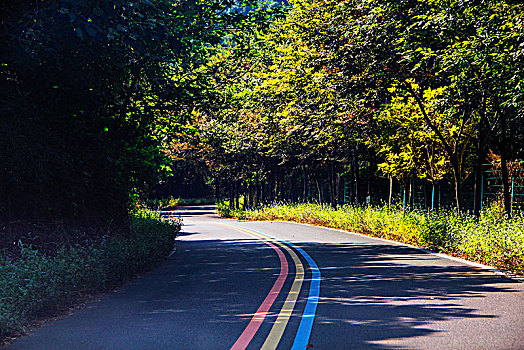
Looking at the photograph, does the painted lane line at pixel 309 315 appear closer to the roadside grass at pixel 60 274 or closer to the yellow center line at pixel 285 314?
the yellow center line at pixel 285 314

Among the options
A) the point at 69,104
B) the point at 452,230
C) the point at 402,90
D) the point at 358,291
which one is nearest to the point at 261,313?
the point at 358,291

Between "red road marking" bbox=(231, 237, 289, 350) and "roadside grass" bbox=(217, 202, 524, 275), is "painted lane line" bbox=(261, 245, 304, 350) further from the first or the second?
"roadside grass" bbox=(217, 202, 524, 275)

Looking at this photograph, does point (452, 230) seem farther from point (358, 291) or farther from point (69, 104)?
point (69, 104)

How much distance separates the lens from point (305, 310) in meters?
7.55

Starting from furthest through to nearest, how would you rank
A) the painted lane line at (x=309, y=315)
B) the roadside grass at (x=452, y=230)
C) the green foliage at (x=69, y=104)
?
the roadside grass at (x=452, y=230) → the green foliage at (x=69, y=104) → the painted lane line at (x=309, y=315)

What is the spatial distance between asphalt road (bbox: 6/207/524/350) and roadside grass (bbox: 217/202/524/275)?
0.69 metres

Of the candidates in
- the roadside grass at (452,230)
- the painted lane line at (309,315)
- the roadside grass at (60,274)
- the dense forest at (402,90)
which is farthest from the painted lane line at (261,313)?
the dense forest at (402,90)

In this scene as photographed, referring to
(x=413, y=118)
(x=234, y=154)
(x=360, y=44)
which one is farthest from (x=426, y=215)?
(x=234, y=154)

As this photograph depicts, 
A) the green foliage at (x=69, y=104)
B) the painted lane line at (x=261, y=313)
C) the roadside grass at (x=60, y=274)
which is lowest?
the painted lane line at (x=261, y=313)

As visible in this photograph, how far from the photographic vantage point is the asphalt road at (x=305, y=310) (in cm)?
594

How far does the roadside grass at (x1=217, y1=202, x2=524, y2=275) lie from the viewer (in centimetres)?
1131

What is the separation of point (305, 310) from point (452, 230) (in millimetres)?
8270

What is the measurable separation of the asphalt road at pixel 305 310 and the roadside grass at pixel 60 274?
33cm

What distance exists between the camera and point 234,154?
41.4 metres
